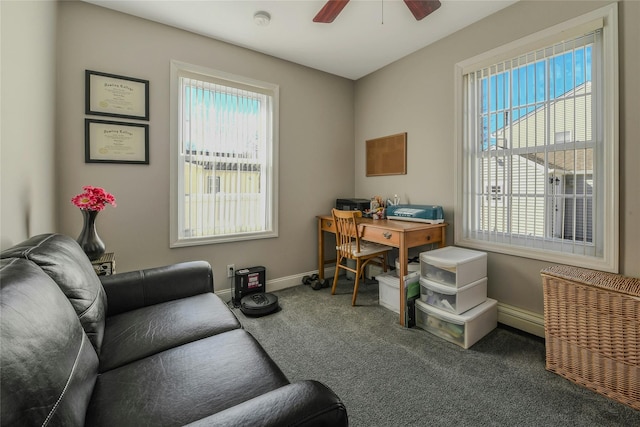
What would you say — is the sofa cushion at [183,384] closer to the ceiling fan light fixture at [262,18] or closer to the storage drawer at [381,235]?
the storage drawer at [381,235]

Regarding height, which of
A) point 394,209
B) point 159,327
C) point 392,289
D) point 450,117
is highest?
point 450,117

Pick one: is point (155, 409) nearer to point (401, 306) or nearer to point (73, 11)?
point (401, 306)

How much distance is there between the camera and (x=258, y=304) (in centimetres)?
249

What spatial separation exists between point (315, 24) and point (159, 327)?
251cm

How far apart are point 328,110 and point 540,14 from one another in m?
2.06

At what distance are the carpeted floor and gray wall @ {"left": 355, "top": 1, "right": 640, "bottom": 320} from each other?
512 millimetres

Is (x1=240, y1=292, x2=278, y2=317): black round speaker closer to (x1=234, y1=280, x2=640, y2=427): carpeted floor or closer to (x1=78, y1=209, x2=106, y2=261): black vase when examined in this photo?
(x1=234, y1=280, x2=640, y2=427): carpeted floor

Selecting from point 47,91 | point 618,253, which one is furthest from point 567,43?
point 47,91

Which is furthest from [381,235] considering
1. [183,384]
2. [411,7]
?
[183,384]

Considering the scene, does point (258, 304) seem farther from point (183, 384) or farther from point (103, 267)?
point (183, 384)

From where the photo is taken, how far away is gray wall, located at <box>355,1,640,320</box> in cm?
169

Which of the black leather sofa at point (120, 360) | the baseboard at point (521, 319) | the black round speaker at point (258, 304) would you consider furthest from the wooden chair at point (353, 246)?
the black leather sofa at point (120, 360)

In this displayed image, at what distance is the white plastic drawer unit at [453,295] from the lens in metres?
2.04

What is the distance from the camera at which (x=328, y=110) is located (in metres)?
3.43
